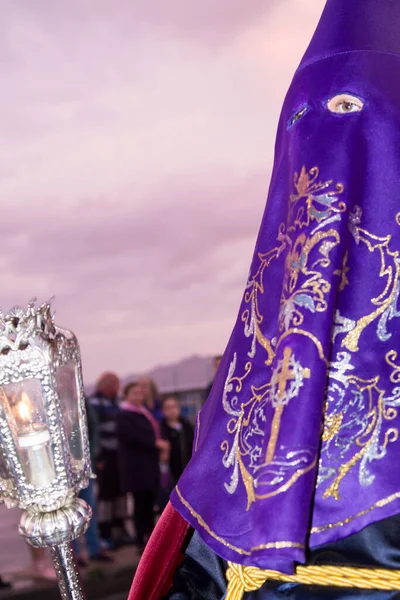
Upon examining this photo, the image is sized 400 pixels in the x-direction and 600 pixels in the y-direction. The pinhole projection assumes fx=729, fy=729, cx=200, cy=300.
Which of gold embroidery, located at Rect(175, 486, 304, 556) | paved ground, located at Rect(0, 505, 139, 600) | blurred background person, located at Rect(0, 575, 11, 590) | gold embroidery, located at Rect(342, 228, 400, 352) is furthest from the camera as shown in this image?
blurred background person, located at Rect(0, 575, 11, 590)

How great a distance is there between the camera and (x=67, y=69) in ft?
16.4

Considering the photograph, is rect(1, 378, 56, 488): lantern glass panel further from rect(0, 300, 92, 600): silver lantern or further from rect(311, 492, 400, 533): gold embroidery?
rect(311, 492, 400, 533): gold embroidery

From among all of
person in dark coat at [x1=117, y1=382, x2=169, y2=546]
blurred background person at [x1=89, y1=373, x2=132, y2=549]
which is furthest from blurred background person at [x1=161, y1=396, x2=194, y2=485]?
blurred background person at [x1=89, y1=373, x2=132, y2=549]

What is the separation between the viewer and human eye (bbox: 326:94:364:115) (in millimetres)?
925

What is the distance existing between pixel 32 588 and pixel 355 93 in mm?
3351

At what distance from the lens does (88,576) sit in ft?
12.3

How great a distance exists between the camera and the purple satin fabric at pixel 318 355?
81cm

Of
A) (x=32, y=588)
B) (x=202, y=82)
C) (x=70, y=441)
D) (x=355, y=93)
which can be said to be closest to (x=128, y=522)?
(x=32, y=588)

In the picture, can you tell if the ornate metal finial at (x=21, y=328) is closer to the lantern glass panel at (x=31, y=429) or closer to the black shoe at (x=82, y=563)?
the lantern glass panel at (x=31, y=429)

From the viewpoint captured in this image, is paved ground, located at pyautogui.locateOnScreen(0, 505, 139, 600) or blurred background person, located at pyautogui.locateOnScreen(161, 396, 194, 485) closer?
paved ground, located at pyautogui.locateOnScreen(0, 505, 139, 600)

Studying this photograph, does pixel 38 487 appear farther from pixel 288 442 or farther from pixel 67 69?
pixel 67 69

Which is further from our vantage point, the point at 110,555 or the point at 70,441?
the point at 110,555

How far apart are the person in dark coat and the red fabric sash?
8.94 ft

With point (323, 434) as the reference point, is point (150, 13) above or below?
above
